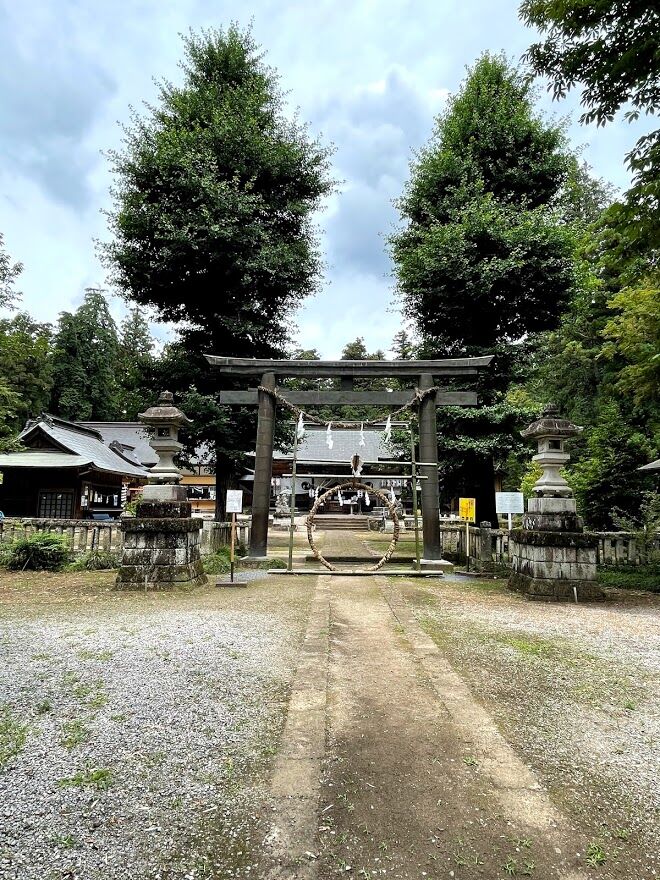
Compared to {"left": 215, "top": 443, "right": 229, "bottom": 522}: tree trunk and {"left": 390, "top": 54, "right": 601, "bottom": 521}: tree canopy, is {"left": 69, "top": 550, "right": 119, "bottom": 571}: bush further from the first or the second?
{"left": 390, "top": 54, "right": 601, "bottom": 521}: tree canopy

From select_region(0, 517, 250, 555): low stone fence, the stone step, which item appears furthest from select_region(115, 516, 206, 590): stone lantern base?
the stone step

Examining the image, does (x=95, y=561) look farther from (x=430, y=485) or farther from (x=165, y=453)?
(x=430, y=485)

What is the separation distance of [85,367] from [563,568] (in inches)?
1529

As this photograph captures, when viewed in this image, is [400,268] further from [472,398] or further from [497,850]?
[497,850]

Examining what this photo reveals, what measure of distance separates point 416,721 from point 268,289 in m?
13.1

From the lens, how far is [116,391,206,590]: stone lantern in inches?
276

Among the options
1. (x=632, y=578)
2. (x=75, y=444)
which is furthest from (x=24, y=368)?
(x=632, y=578)

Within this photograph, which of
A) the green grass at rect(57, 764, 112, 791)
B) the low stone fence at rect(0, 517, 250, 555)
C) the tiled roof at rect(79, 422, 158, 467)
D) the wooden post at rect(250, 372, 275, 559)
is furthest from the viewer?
the tiled roof at rect(79, 422, 158, 467)

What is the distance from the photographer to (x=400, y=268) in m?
12.2

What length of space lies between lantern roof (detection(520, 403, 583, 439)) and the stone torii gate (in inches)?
84.7

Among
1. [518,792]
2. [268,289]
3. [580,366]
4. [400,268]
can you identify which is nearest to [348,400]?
[400,268]

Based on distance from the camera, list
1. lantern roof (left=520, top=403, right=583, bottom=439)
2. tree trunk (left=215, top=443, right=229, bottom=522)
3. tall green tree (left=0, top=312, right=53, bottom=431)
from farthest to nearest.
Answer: tall green tree (left=0, top=312, right=53, bottom=431), tree trunk (left=215, top=443, right=229, bottom=522), lantern roof (left=520, top=403, right=583, bottom=439)

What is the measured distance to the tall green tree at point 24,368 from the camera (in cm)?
1697

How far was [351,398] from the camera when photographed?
986 cm
